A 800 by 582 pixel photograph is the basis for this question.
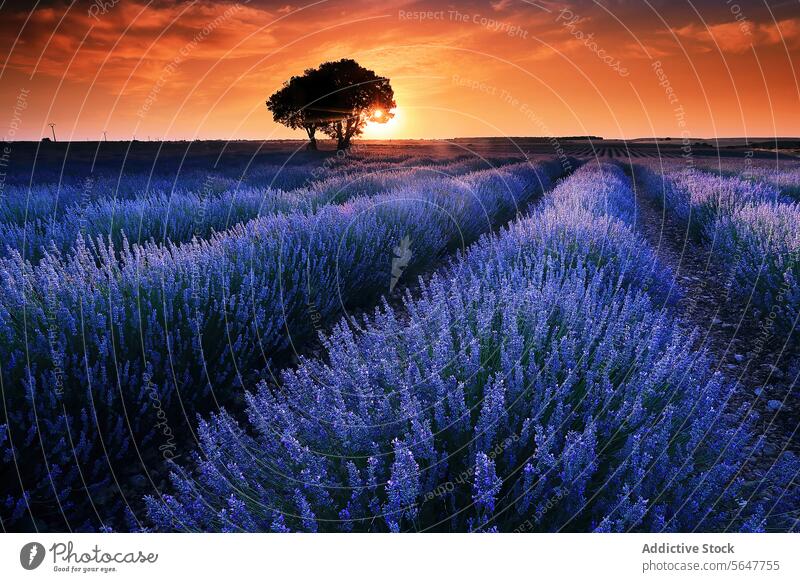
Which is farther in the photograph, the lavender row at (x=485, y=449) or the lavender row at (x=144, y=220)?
the lavender row at (x=144, y=220)

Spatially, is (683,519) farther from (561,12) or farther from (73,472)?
(73,472)

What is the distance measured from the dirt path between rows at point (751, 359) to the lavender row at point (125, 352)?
2619 mm

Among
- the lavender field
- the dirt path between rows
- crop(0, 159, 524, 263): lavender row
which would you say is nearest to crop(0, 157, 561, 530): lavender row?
the lavender field

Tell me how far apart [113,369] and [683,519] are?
250cm

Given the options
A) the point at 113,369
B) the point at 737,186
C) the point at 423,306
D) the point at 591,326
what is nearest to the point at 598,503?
the point at 591,326

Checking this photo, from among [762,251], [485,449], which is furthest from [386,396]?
[762,251]

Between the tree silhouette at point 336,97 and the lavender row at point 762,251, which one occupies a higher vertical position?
the tree silhouette at point 336,97

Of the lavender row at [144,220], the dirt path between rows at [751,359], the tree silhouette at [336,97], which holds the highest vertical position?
the tree silhouette at [336,97]

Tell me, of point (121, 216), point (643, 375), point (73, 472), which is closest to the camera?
point (643, 375)

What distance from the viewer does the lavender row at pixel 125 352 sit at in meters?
2.06

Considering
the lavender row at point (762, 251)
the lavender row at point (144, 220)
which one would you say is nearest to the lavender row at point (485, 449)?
the lavender row at point (762, 251)
